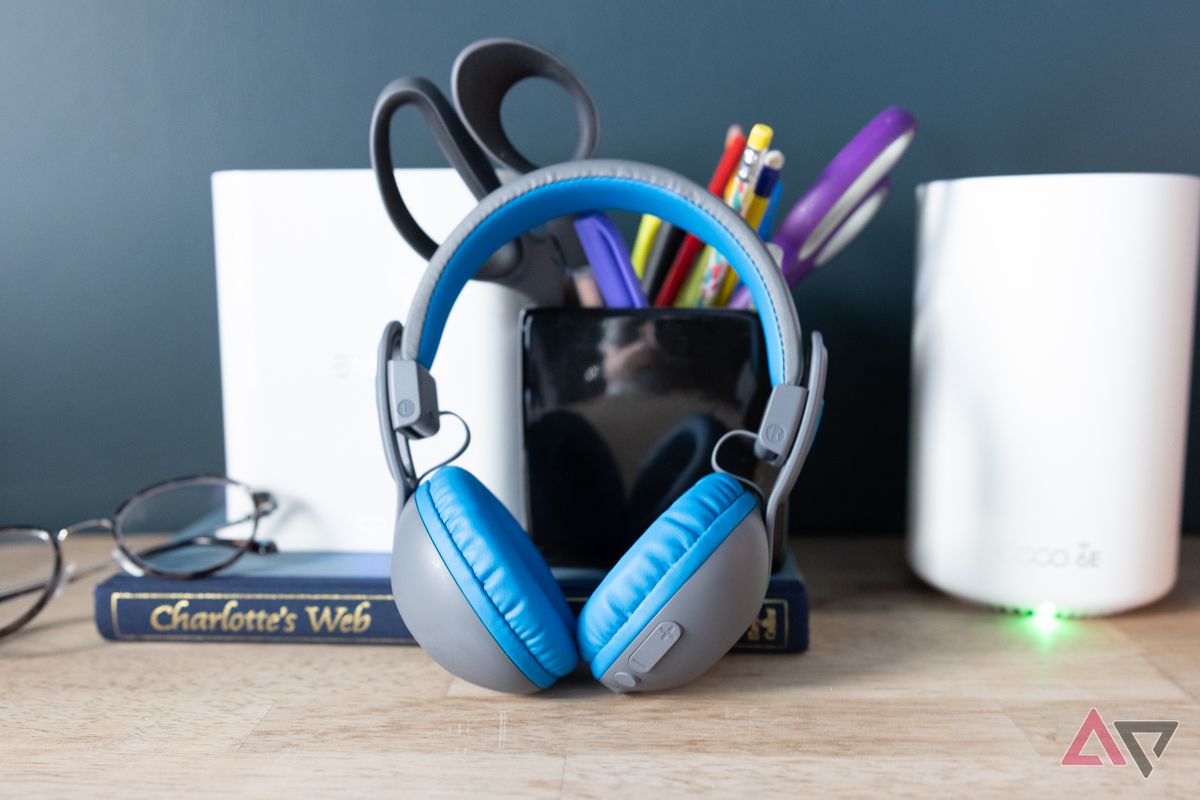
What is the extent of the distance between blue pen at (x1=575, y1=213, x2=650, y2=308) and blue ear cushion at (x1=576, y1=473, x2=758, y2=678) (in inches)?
6.1

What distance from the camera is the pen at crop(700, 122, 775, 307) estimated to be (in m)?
0.52

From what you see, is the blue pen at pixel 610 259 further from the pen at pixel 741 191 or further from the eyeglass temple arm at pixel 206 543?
the eyeglass temple arm at pixel 206 543

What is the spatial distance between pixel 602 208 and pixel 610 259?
51 mm

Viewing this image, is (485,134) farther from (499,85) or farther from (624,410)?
(624,410)

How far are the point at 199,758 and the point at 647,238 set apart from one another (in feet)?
1.25

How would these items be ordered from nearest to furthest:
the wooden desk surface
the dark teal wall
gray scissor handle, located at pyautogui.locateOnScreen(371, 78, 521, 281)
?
1. the wooden desk surface
2. gray scissor handle, located at pyautogui.locateOnScreen(371, 78, 521, 281)
3. the dark teal wall

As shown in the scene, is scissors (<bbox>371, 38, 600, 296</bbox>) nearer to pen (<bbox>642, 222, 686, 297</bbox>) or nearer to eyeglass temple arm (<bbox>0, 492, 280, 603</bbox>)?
pen (<bbox>642, 222, 686, 297</bbox>)

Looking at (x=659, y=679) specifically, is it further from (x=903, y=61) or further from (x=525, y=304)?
(x=903, y=61)

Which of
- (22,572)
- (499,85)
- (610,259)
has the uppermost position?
(499,85)

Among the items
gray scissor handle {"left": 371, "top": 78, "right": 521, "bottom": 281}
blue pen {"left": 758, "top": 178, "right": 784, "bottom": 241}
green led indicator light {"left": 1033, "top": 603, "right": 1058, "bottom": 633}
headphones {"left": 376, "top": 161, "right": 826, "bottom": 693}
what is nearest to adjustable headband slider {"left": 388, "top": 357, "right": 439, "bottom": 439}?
headphones {"left": 376, "top": 161, "right": 826, "bottom": 693}

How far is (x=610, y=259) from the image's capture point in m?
0.55

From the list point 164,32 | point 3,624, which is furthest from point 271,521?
point 164,32

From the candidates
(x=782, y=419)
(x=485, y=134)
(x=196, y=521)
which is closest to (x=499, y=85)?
(x=485, y=134)

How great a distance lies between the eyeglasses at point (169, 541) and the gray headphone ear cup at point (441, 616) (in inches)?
6.8
